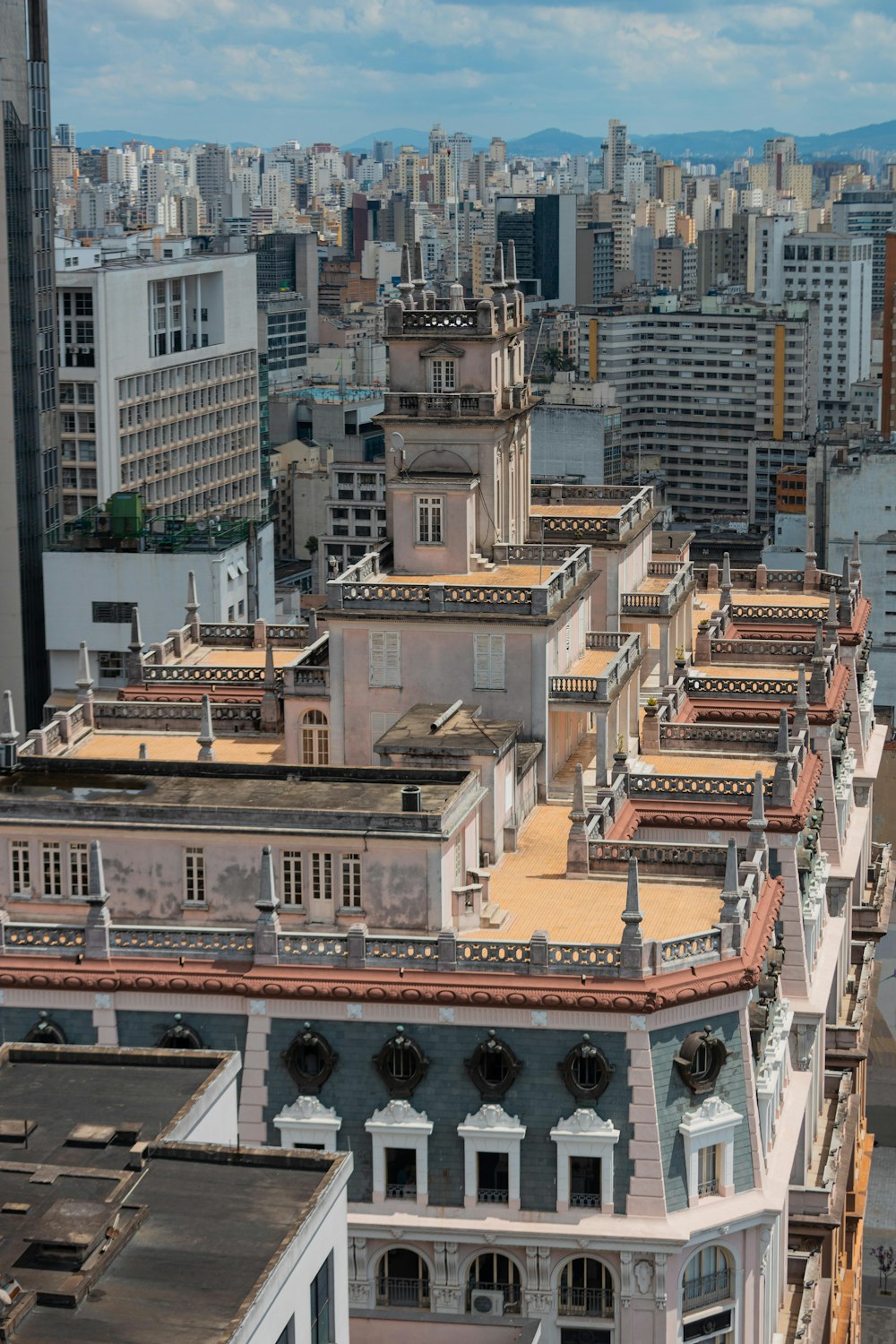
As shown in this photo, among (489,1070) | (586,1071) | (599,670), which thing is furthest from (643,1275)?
(599,670)

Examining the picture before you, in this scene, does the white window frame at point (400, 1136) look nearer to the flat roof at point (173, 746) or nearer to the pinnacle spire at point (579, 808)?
the pinnacle spire at point (579, 808)

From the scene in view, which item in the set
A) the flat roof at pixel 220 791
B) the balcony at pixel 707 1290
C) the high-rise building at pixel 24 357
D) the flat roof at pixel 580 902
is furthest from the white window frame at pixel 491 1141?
the high-rise building at pixel 24 357

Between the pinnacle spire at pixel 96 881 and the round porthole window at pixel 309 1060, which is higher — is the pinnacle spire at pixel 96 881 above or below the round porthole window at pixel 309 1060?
above

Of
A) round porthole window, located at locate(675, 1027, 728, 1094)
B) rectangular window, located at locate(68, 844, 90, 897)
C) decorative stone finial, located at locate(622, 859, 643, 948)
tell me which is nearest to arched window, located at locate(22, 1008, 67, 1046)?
rectangular window, located at locate(68, 844, 90, 897)

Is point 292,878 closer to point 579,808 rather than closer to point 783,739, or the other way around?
point 579,808

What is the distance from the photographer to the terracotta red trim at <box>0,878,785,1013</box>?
66.9 metres

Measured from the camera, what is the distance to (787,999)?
272ft

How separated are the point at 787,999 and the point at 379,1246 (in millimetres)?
19599

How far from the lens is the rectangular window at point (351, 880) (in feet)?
238

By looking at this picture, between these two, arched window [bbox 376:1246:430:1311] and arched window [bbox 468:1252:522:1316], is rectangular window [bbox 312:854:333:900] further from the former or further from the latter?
arched window [bbox 468:1252:522:1316]

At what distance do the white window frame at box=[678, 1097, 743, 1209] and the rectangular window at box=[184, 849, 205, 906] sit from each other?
15911mm

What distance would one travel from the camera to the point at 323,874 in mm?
72812

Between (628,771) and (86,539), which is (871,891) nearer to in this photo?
(628,771)

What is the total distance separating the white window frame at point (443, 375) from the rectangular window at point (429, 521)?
437cm
